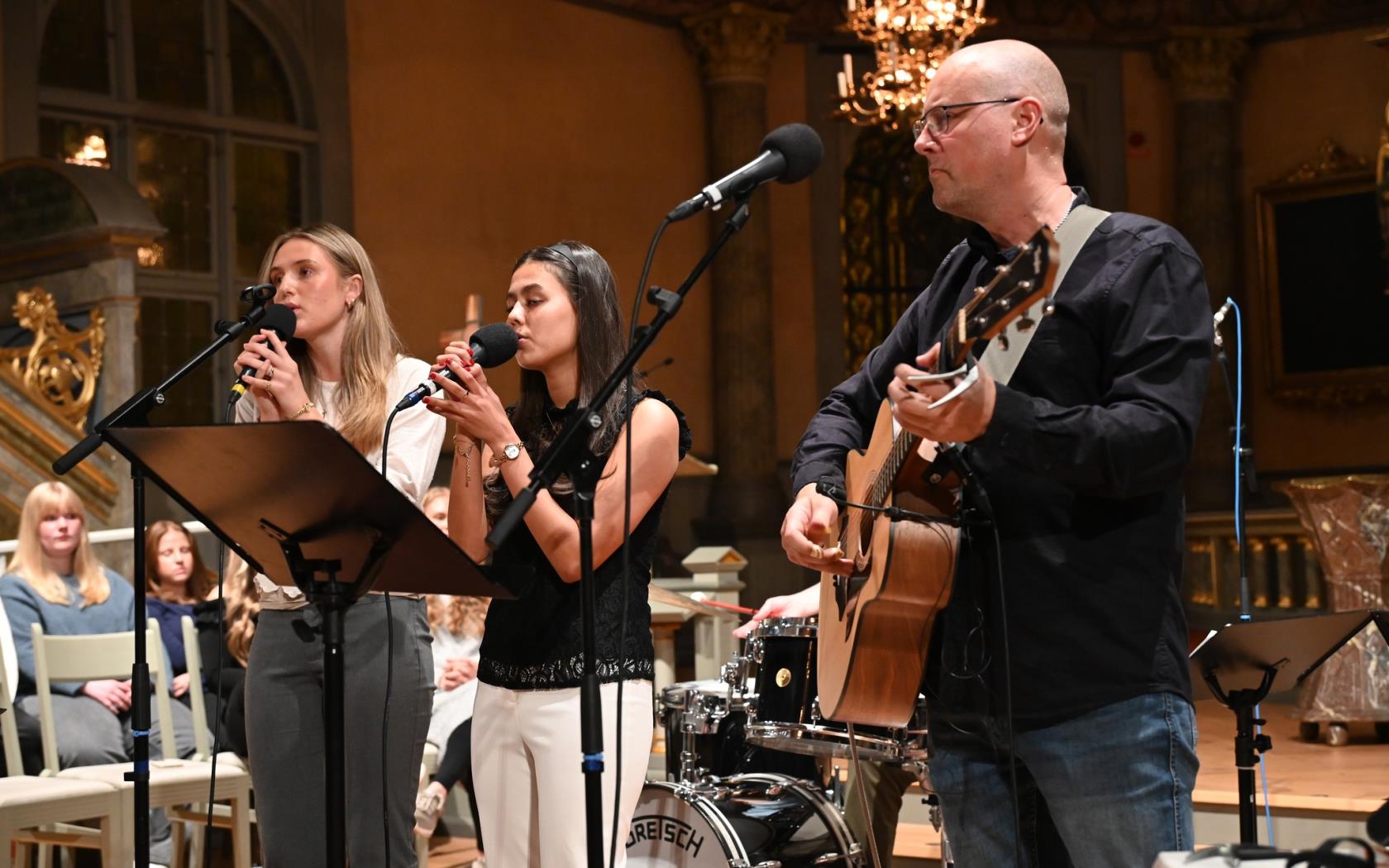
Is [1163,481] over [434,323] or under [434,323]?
under

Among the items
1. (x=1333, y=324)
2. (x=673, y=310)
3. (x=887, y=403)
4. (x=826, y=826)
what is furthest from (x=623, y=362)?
(x=1333, y=324)

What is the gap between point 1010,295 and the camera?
201 cm

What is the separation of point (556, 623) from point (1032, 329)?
102 cm

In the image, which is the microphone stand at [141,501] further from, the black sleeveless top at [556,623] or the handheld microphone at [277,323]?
the black sleeveless top at [556,623]

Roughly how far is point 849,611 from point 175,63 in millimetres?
8525

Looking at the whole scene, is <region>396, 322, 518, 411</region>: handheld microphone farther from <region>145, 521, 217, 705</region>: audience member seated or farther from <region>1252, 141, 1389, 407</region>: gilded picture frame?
<region>1252, 141, 1389, 407</region>: gilded picture frame

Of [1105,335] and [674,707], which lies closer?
[1105,335]

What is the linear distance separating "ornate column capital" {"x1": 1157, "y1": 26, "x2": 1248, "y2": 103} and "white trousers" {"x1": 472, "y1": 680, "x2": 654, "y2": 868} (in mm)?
11191

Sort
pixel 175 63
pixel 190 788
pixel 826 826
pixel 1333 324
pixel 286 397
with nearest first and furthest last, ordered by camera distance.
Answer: pixel 286 397
pixel 826 826
pixel 190 788
pixel 175 63
pixel 1333 324

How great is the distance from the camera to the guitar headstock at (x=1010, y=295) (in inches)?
77.1

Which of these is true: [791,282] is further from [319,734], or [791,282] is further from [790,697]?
[319,734]

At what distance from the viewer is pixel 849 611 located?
2564 mm

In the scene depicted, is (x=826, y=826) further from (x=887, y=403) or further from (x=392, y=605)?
(x=887, y=403)

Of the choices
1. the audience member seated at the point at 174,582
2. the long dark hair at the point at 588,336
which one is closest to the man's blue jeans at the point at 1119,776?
the long dark hair at the point at 588,336
